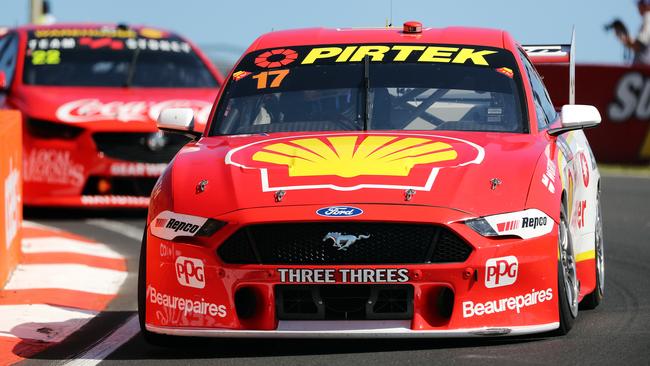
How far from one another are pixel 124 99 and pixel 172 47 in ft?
5.23

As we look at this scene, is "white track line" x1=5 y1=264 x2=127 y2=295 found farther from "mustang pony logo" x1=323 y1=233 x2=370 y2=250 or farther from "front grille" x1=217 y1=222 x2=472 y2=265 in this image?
"mustang pony logo" x1=323 y1=233 x2=370 y2=250

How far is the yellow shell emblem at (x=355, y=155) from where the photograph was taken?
265 inches

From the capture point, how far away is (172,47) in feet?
50.2

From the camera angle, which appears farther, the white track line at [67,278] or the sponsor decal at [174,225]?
the white track line at [67,278]

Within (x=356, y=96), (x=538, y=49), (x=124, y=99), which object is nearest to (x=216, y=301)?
(x=356, y=96)

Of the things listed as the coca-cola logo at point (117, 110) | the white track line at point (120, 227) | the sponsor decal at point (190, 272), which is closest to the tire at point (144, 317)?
the sponsor decal at point (190, 272)

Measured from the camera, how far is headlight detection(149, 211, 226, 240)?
259 inches

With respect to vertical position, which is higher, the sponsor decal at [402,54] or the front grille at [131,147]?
the sponsor decal at [402,54]

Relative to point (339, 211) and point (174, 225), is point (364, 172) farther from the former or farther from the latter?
point (174, 225)

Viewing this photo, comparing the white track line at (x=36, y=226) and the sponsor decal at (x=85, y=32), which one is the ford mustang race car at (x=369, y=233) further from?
the sponsor decal at (x=85, y=32)

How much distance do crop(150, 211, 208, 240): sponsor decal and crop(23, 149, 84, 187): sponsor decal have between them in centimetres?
657

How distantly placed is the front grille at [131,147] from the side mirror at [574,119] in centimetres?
631

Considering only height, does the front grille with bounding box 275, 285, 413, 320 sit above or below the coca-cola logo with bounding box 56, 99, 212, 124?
above

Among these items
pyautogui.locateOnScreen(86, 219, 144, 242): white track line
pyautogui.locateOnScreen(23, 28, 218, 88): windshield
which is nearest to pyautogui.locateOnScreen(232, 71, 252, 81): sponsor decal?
pyautogui.locateOnScreen(86, 219, 144, 242): white track line
